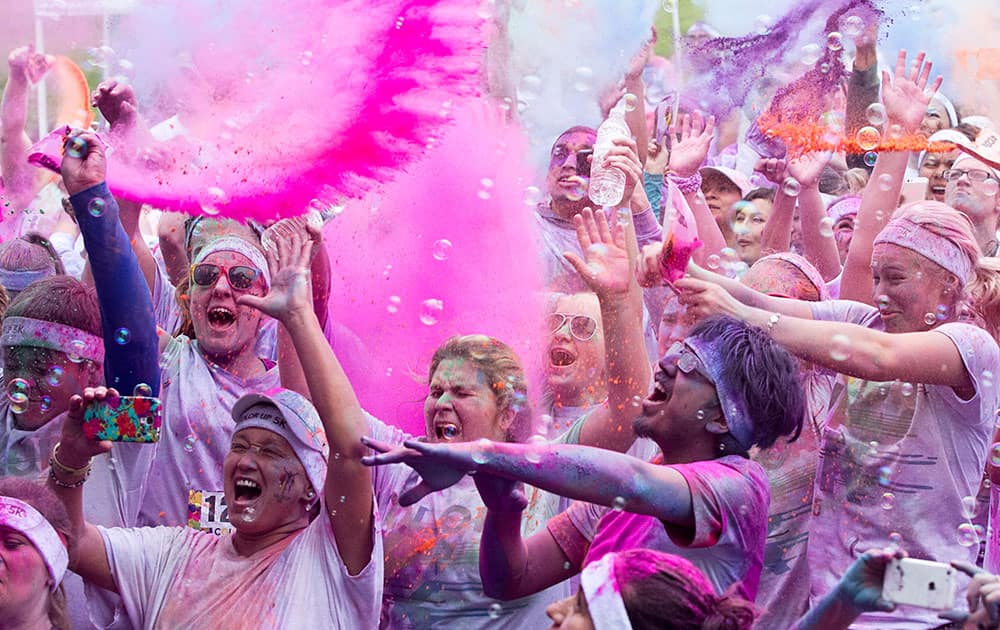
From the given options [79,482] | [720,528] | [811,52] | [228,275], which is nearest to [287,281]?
[228,275]

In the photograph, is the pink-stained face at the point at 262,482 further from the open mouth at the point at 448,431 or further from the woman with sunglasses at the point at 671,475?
the woman with sunglasses at the point at 671,475

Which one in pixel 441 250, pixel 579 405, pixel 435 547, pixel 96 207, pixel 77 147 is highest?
pixel 77 147

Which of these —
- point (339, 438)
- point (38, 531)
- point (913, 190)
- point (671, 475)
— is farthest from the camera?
point (913, 190)

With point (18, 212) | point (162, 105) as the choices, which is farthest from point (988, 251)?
point (18, 212)

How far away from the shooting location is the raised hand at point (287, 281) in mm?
2365

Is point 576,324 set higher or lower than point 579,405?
higher

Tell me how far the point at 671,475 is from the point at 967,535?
761 mm

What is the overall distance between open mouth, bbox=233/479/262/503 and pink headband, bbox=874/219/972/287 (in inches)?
54.6

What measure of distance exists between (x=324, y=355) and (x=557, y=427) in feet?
2.02

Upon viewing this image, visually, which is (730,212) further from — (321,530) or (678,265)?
(321,530)

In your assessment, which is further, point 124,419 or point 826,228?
point 826,228

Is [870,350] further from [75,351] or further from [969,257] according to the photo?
[75,351]

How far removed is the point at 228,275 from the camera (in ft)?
8.84

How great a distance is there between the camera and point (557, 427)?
8.78 ft
